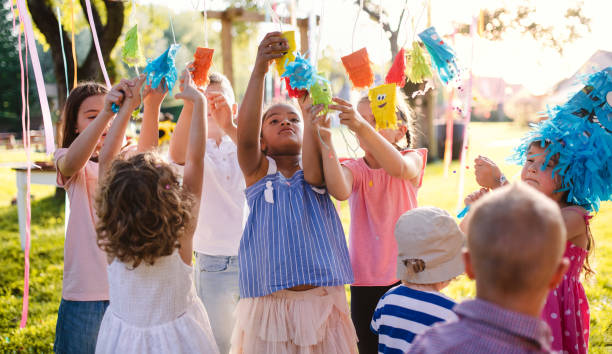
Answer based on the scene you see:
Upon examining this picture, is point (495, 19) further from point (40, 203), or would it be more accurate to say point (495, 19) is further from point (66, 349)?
point (40, 203)

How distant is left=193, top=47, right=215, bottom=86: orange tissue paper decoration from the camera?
205cm

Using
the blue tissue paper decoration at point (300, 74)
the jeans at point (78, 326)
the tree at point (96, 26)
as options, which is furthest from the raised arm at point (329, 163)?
the tree at point (96, 26)

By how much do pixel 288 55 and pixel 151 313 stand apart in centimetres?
98

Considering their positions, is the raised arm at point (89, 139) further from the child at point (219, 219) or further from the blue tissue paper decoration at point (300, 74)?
the blue tissue paper decoration at point (300, 74)

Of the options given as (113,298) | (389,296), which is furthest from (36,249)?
(389,296)

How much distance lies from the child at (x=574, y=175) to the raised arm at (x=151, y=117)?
1.23 meters

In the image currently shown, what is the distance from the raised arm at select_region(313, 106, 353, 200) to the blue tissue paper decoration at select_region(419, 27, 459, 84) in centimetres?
52

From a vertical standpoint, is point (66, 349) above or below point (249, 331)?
below

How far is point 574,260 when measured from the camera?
174 centimetres

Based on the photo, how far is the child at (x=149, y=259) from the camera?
5.01 feet

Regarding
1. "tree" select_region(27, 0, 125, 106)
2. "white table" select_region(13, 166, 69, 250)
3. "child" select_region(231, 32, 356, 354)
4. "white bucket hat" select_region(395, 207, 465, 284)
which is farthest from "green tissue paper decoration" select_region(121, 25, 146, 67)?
"tree" select_region(27, 0, 125, 106)

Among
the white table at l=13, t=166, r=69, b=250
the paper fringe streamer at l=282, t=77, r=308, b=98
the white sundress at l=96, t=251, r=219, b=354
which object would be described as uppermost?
the paper fringe streamer at l=282, t=77, r=308, b=98

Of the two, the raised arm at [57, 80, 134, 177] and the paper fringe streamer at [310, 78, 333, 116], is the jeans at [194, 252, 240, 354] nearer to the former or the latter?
the raised arm at [57, 80, 134, 177]

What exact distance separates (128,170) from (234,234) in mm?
758
